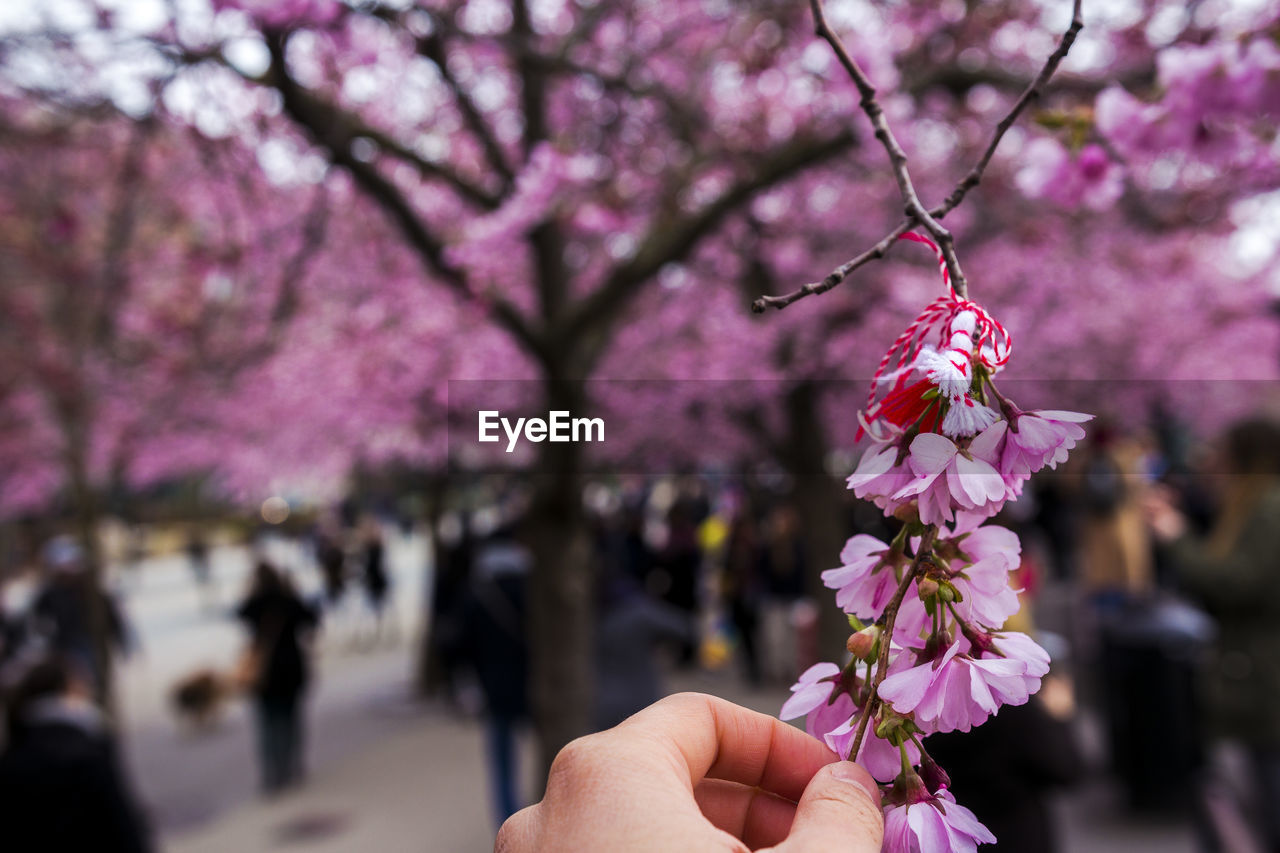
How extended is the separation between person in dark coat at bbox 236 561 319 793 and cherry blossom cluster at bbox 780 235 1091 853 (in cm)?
672

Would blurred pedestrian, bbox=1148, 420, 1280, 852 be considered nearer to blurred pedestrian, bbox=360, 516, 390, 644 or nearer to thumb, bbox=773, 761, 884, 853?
thumb, bbox=773, 761, 884, 853

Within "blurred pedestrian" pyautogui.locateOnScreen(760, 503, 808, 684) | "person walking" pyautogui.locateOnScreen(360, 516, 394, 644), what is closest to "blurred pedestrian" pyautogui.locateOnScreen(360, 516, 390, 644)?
"person walking" pyautogui.locateOnScreen(360, 516, 394, 644)

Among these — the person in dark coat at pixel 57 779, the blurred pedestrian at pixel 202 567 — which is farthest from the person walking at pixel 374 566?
the person in dark coat at pixel 57 779

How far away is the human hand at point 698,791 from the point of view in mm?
656

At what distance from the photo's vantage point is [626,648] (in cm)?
423

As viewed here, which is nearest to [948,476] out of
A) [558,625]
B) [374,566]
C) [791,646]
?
[558,625]

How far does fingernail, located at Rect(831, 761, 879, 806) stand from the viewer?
69cm

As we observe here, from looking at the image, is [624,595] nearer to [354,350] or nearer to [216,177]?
[216,177]

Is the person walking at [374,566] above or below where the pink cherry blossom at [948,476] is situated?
below

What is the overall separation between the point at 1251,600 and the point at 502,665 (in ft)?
12.9

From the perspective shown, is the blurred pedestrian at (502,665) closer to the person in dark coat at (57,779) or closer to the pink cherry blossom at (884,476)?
the person in dark coat at (57,779)

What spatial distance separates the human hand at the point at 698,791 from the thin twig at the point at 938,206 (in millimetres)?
382

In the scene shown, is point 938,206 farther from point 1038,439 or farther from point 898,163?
point 1038,439

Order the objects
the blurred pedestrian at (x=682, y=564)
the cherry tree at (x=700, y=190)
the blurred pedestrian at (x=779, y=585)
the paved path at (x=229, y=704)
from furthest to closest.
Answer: the blurred pedestrian at (x=682, y=564)
the blurred pedestrian at (x=779, y=585)
the paved path at (x=229, y=704)
the cherry tree at (x=700, y=190)
